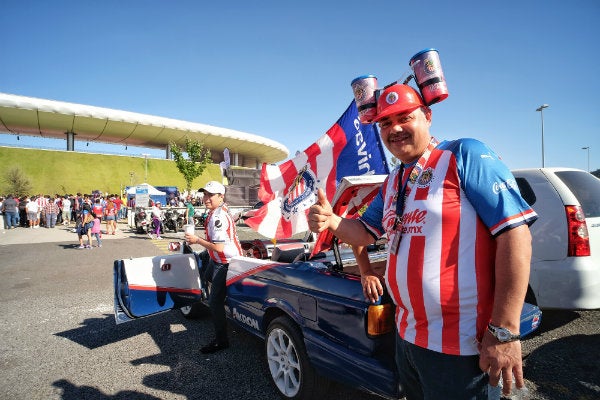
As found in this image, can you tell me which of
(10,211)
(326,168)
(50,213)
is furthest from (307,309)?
(10,211)

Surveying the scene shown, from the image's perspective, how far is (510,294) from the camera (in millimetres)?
1118

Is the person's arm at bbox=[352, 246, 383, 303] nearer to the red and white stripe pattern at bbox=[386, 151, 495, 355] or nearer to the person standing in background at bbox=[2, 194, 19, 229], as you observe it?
the red and white stripe pattern at bbox=[386, 151, 495, 355]

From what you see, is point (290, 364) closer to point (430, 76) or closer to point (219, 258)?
point (219, 258)

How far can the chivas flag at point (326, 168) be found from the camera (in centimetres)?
391

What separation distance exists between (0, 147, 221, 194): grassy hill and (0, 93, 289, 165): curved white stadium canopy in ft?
16.7

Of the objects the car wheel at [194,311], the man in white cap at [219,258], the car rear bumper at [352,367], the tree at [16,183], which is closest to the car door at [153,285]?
the man in white cap at [219,258]

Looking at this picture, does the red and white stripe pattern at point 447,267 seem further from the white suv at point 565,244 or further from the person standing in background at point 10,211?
the person standing in background at point 10,211

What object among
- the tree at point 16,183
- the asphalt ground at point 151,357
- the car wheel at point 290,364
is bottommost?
the asphalt ground at point 151,357

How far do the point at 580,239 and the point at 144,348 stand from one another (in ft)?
15.7

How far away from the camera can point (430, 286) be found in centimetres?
127

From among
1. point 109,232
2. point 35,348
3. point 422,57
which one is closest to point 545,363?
point 422,57

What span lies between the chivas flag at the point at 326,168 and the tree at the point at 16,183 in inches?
1837

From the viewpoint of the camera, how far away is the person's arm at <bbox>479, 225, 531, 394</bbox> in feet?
3.64

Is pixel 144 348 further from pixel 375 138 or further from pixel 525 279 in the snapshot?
pixel 525 279
